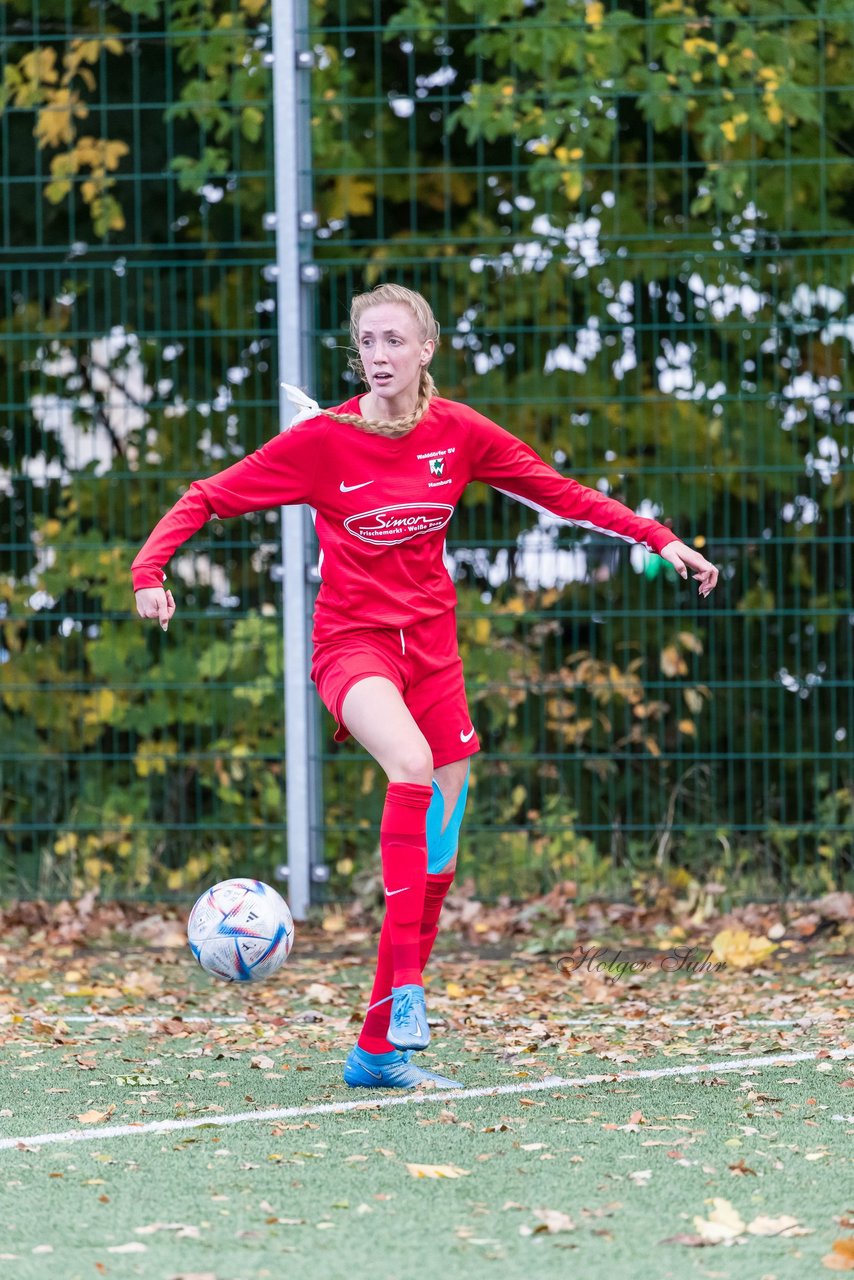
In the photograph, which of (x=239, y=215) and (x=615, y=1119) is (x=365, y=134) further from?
(x=615, y=1119)

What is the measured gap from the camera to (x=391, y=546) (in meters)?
4.79

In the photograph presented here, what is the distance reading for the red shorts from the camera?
184 inches

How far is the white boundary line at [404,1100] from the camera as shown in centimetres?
419

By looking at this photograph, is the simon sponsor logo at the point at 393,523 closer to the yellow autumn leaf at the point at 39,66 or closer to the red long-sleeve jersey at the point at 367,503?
the red long-sleeve jersey at the point at 367,503

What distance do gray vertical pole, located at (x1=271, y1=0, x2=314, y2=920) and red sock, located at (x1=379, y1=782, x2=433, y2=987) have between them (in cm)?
321

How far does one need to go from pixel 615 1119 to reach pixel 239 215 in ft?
18.3

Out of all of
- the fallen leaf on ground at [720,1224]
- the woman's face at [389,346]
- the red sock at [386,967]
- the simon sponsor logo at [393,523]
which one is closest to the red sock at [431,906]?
the red sock at [386,967]

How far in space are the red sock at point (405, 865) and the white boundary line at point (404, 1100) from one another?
0.33m

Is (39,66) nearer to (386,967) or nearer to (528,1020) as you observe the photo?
(528,1020)

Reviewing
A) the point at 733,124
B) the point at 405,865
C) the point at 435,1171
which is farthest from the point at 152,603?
the point at 733,124

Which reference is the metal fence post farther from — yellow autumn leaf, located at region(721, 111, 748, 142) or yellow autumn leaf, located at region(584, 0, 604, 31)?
yellow autumn leaf, located at region(721, 111, 748, 142)

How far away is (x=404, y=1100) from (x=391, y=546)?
142 cm

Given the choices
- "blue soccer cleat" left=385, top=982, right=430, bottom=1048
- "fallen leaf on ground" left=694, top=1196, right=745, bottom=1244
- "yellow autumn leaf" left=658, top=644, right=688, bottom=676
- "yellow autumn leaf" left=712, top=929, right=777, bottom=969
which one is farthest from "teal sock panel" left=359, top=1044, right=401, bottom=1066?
"yellow autumn leaf" left=658, top=644, right=688, bottom=676

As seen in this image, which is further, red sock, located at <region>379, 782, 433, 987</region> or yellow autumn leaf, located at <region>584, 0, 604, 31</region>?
yellow autumn leaf, located at <region>584, 0, 604, 31</region>
